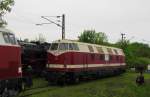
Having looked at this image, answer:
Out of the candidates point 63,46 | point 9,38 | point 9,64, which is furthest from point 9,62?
point 63,46

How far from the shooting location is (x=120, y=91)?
2431 centimetres

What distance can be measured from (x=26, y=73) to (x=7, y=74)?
6.84 m

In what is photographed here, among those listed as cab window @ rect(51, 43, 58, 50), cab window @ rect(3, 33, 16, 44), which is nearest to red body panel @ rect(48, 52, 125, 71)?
cab window @ rect(51, 43, 58, 50)

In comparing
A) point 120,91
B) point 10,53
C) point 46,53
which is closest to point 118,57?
point 46,53

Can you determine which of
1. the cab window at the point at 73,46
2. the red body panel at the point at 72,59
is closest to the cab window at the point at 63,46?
the cab window at the point at 73,46

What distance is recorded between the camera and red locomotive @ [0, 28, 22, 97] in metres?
17.9

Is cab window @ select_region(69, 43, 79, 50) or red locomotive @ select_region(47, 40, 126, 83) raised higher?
cab window @ select_region(69, 43, 79, 50)

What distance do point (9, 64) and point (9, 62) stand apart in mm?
102

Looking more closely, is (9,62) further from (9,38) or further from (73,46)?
(73,46)

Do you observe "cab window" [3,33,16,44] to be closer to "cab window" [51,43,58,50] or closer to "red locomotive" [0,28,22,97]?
"red locomotive" [0,28,22,97]

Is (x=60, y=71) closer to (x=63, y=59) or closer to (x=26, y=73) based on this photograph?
(x=63, y=59)

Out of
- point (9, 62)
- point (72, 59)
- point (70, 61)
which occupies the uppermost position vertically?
point (9, 62)

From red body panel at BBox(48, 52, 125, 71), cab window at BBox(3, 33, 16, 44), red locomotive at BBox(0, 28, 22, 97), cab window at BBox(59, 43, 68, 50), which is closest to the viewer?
red locomotive at BBox(0, 28, 22, 97)

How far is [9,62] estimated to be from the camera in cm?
1862
